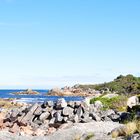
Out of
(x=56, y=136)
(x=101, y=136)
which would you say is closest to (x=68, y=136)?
(x=56, y=136)

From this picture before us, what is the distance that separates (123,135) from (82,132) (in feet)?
14.5

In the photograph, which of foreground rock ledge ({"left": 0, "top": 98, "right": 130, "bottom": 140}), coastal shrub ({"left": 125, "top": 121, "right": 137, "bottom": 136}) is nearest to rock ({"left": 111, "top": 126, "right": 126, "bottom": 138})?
coastal shrub ({"left": 125, "top": 121, "right": 137, "bottom": 136})

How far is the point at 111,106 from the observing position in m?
42.1

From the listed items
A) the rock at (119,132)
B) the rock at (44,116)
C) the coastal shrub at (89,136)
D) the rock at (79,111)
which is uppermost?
the rock at (79,111)

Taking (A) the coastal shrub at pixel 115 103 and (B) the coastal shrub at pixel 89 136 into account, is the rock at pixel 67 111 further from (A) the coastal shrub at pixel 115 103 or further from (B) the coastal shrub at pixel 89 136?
(B) the coastal shrub at pixel 89 136

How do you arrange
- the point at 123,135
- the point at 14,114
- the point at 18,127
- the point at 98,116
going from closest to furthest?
1. the point at 123,135
2. the point at 18,127
3. the point at 98,116
4. the point at 14,114

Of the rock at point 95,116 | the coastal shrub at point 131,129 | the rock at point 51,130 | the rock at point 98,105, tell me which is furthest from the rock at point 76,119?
the coastal shrub at point 131,129

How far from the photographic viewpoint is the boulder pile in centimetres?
3108

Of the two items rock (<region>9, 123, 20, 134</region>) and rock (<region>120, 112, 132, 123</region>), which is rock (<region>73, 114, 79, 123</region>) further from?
rock (<region>9, 123, 20, 134</region>)

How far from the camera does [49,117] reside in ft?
113

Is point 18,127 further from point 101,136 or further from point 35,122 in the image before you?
point 101,136

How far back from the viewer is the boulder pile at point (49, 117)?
102ft

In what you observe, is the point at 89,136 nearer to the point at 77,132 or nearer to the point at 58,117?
the point at 77,132

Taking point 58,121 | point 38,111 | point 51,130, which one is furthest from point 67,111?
point 51,130
